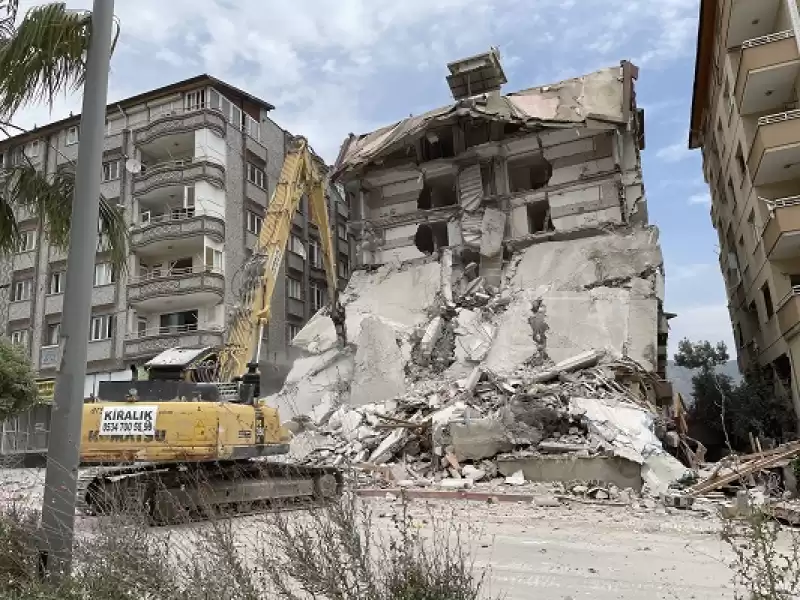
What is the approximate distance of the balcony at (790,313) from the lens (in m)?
18.1

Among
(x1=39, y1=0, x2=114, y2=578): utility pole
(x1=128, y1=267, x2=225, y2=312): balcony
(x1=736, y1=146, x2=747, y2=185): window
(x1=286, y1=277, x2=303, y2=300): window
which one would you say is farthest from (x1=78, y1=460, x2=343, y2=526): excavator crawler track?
(x1=286, y1=277, x2=303, y2=300): window

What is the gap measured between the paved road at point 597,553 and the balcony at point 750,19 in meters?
16.6

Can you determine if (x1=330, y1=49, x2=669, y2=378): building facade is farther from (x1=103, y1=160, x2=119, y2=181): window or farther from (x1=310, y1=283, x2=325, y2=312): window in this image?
(x1=103, y1=160, x2=119, y2=181): window

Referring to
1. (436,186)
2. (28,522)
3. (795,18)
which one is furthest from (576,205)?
(28,522)

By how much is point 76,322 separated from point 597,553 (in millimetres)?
5972

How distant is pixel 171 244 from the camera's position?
27.4 metres

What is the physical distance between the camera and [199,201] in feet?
89.3

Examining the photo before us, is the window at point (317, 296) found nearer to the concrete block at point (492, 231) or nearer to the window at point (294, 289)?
the window at point (294, 289)

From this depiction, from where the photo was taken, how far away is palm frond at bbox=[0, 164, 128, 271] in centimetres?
671

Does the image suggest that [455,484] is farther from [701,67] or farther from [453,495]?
[701,67]

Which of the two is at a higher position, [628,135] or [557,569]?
[628,135]

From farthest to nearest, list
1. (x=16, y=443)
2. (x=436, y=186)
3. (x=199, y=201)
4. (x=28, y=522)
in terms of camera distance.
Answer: (x=436, y=186), (x=199, y=201), (x=16, y=443), (x=28, y=522)

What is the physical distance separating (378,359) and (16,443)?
14.3 m

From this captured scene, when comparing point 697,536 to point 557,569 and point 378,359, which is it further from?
point 378,359
